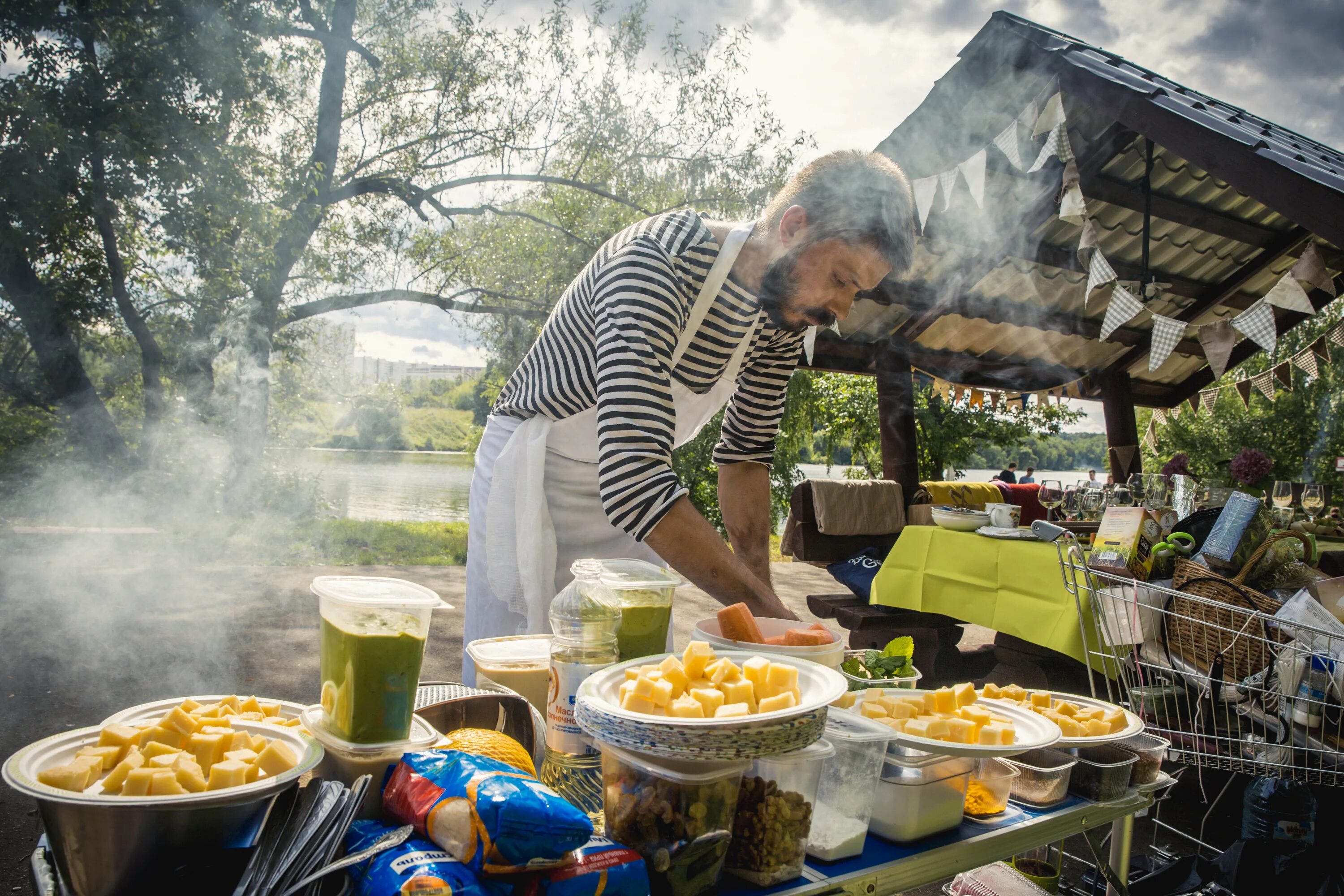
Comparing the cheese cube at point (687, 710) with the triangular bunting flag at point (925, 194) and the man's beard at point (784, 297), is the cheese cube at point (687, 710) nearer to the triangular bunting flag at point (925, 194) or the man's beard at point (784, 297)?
the man's beard at point (784, 297)

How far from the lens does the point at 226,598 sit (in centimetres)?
707

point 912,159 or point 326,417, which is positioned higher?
point 912,159

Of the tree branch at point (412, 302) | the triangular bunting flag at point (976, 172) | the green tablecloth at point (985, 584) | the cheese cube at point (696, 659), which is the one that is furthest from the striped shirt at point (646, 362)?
the tree branch at point (412, 302)

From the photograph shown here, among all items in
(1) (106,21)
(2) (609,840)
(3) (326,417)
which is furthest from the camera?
(3) (326,417)

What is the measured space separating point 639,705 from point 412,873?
31cm

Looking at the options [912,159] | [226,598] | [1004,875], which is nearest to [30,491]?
[226,598]

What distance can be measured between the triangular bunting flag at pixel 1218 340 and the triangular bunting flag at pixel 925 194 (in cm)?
249

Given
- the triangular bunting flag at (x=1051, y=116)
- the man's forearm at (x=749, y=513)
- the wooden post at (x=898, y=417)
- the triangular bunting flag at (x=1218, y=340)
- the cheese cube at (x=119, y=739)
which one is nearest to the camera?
the cheese cube at (x=119, y=739)

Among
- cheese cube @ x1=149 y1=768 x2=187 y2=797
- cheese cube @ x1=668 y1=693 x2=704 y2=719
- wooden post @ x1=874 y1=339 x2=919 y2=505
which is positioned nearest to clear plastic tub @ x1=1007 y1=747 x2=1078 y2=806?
cheese cube @ x1=668 y1=693 x2=704 y2=719

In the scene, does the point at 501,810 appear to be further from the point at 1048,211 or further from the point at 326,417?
the point at 326,417

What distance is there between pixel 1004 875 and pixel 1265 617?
3.34 feet

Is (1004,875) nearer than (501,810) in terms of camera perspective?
No

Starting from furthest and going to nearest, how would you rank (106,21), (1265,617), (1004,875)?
(106,21) < (1004,875) < (1265,617)

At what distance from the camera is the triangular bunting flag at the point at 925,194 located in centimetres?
527
